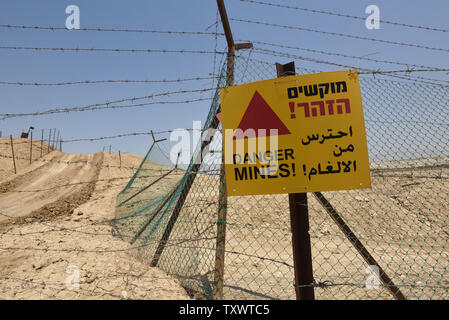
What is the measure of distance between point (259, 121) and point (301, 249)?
1.10 m

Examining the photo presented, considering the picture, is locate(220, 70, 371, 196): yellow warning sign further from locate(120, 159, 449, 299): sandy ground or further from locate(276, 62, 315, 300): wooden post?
locate(120, 159, 449, 299): sandy ground

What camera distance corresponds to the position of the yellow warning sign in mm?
2131

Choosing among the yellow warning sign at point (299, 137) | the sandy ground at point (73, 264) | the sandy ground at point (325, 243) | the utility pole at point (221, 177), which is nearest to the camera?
the yellow warning sign at point (299, 137)

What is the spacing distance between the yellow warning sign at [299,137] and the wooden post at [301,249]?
18 centimetres

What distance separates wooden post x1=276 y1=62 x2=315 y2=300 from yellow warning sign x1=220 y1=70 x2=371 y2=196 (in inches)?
7.2

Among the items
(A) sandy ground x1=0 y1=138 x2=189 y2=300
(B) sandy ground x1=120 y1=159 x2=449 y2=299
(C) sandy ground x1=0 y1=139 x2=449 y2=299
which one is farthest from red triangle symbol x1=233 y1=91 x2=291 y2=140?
(A) sandy ground x1=0 y1=138 x2=189 y2=300

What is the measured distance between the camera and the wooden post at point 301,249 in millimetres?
2209

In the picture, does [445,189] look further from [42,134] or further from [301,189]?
[42,134]

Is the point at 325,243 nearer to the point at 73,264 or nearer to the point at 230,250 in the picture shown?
the point at 230,250

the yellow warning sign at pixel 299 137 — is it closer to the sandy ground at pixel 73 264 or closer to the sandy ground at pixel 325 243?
the sandy ground at pixel 325 243

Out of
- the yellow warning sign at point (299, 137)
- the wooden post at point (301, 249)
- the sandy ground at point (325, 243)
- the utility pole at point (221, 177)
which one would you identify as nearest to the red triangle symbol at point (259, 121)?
the yellow warning sign at point (299, 137)

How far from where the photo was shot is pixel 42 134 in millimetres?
34938

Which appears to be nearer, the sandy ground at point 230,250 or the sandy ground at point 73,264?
the sandy ground at point 73,264
